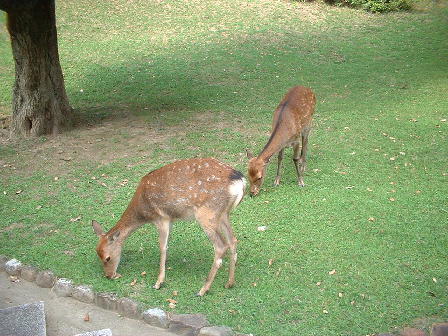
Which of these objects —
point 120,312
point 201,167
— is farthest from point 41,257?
point 201,167

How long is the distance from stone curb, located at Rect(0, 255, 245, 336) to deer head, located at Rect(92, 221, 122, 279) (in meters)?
0.31

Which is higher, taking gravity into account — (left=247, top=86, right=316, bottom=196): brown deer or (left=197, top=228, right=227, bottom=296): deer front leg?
(left=247, top=86, right=316, bottom=196): brown deer

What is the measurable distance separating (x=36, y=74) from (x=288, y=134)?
4.95 meters

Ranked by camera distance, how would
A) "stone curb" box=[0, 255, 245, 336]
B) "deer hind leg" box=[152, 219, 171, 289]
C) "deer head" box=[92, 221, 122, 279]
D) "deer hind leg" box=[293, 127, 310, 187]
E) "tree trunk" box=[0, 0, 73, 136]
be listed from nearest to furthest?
1. "stone curb" box=[0, 255, 245, 336]
2. "deer hind leg" box=[152, 219, 171, 289]
3. "deer head" box=[92, 221, 122, 279]
4. "deer hind leg" box=[293, 127, 310, 187]
5. "tree trunk" box=[0, 0, 73, 136]

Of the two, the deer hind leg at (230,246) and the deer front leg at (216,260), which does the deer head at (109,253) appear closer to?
the deer front leg at (216,260)

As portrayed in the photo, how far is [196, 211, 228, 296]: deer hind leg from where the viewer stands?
20.7ft

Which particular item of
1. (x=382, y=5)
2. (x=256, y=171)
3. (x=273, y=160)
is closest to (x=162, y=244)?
(x=256, y=171)

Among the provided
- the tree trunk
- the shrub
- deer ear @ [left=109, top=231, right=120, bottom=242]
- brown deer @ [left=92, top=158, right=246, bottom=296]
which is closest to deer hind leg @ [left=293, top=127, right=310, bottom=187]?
brown deer @ [left=92, top=158, right=246, bottom=296]

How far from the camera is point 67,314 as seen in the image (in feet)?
20.8

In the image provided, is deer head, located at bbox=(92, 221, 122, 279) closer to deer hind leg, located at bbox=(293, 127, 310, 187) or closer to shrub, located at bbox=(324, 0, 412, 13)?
deer hind leg, located at bbox=(293, 127, 310, 187)

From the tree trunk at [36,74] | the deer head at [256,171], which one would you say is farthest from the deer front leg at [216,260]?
the tree trunk at [36,74]

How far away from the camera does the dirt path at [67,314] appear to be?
6048 mm

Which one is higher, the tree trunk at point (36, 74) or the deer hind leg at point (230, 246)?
the tree trunk at point (36, 74)

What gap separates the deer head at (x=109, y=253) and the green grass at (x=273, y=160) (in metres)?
0.14
